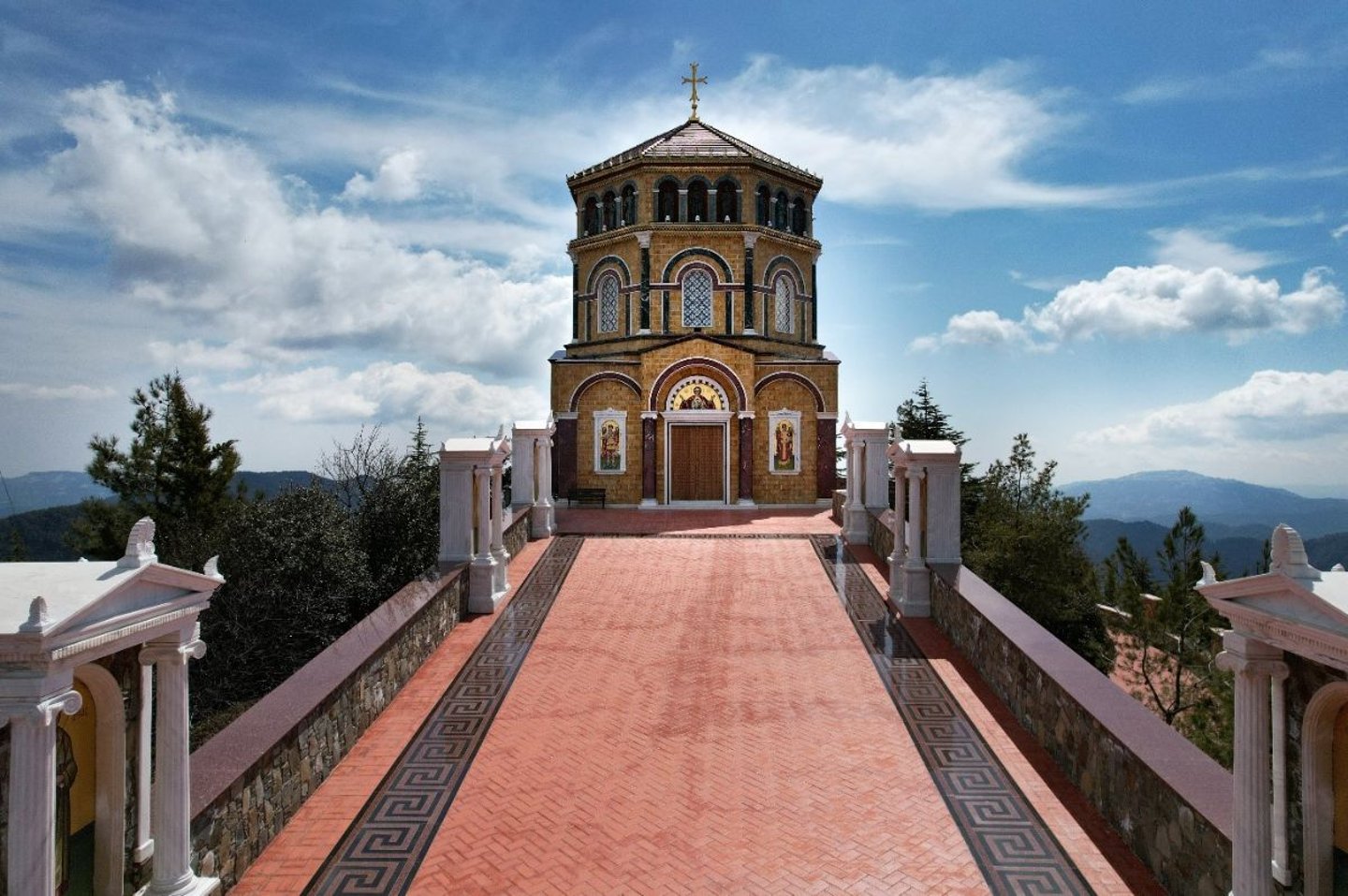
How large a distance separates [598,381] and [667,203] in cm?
675

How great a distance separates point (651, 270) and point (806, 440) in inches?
299

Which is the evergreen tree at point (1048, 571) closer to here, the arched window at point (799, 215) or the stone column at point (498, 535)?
the arched window at point (799, 215)

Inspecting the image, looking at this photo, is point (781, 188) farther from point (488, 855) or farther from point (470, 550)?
point (488, 855)

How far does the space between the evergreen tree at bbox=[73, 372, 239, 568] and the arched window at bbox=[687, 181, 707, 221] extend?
60.9 feet

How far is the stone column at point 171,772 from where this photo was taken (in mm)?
4535

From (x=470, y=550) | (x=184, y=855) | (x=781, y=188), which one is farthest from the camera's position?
(x=781, y=188)

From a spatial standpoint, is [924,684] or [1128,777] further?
[924,684]

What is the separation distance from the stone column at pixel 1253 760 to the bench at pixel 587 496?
2071 cm

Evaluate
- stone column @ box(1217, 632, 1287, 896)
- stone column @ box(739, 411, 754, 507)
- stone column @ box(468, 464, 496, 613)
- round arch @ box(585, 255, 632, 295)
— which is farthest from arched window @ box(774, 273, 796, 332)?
stone column @ box(1217, 632, 1287, 896)

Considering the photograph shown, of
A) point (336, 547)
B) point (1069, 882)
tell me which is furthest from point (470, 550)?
point (1069, 882)

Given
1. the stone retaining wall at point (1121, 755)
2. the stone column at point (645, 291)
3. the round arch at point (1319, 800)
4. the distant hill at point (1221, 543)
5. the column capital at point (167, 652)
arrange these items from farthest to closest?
the distant hill at point (1221, 543) → the stone column at point (645, 291) → the stone retaining wall at point (1121, 755) → the column capital at point (167, 652) → the round arch at point (1319, 800)

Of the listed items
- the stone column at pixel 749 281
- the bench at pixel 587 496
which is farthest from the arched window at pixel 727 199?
the bench at pixel 587 496

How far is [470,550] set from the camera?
1241 cm

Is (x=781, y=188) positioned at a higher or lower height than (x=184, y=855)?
higher
